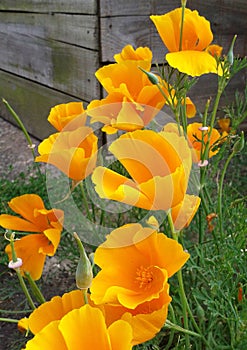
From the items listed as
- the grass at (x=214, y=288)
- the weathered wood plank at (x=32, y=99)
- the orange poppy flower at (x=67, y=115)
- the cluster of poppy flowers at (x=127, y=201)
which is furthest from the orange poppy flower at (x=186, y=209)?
the weathered wood plank at (x=32, y=99)

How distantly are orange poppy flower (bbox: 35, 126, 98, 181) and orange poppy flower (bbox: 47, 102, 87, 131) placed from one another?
0.02 meters

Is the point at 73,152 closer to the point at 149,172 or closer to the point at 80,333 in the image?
the point at 149,172

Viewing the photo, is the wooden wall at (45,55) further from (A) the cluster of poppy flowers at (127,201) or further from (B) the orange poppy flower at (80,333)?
(B) the orange poppy flower at (80,333)

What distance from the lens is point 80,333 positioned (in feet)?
1.59

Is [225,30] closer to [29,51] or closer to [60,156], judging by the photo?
[29,51]

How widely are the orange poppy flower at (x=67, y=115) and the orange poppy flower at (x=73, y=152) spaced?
0.07 feet

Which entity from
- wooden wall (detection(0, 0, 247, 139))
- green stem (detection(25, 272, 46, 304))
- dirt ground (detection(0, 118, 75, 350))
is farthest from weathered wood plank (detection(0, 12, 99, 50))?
green stem (detection(25, 272, 46, 304))

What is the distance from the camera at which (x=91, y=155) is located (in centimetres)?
72

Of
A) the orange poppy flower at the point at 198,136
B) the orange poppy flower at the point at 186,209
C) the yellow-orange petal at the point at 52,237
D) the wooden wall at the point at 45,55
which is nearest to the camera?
the orange poppy flower at the point at 186,209

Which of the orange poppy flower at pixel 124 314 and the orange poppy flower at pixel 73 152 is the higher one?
the orange poppy flower at pixel 73 152

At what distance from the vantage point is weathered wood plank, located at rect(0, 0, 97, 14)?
1.78 m

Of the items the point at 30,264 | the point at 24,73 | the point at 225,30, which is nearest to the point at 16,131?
the point at 24,73

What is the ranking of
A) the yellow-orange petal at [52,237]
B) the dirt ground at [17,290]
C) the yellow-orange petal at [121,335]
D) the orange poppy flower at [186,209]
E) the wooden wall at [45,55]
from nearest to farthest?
1. the yellow-orange petal at [121,335]
2. the orange poppy flower at [186,209]
3. the yellow-orange petal at [52,237]
4. the dirt ground at [17,290]
5. the wooden wall at [45,55]

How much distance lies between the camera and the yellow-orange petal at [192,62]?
67cm
